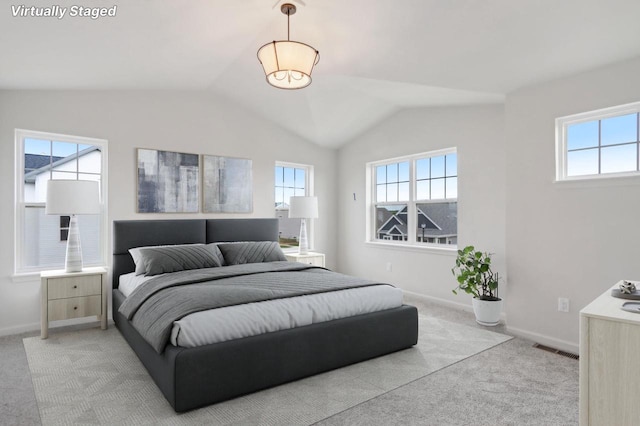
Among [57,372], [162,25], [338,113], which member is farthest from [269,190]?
[57,372]

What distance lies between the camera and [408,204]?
5324 millimetres

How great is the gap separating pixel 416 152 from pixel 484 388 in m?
3.22

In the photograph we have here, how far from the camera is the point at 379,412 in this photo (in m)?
2.23

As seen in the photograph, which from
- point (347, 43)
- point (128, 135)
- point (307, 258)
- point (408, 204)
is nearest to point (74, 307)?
point (128, 135)

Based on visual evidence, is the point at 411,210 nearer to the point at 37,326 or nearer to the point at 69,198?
the point at 69,198

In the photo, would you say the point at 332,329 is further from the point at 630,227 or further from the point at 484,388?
the point at 630,227

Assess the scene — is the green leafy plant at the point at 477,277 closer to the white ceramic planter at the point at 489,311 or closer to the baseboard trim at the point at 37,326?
the white ceramic planter at the point at 489,311

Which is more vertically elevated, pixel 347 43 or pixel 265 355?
pixel 347 43

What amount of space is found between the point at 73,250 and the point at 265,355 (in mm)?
2475

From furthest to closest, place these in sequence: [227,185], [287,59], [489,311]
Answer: [227,185] → [489,311] → [287,59]

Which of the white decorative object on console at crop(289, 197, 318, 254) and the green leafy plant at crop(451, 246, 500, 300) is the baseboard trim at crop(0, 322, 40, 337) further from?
the green leafy plant at crop(451, 246, 500, 300)

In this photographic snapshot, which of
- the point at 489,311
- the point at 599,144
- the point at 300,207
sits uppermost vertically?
the point at 599,144

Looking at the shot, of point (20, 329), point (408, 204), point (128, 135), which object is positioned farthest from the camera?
point (408, 204)

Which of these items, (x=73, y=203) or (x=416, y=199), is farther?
(x=416, y=199)
